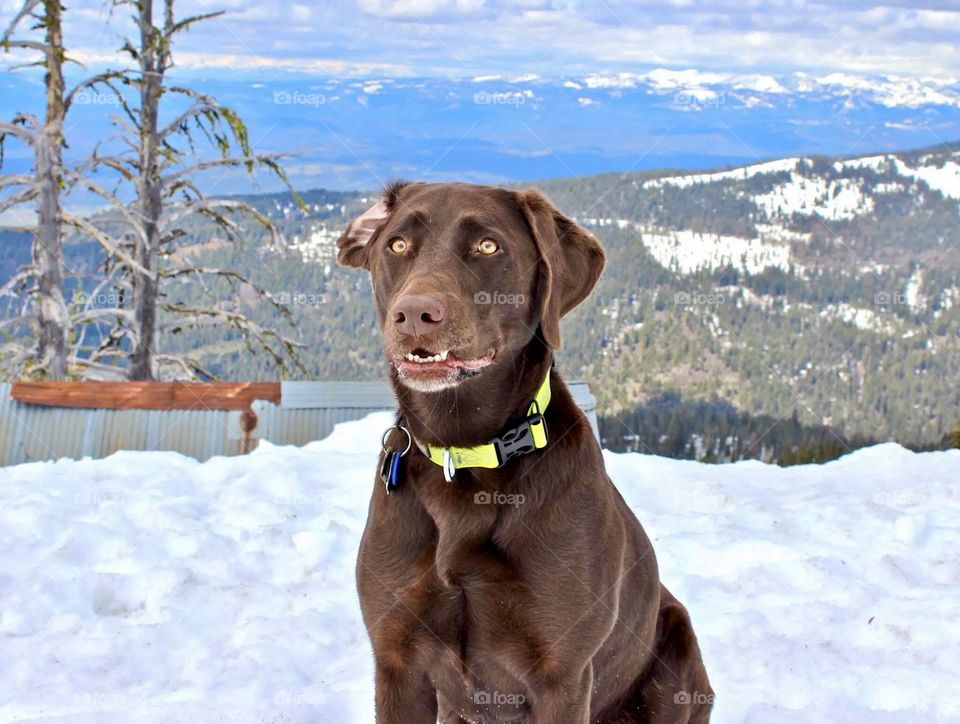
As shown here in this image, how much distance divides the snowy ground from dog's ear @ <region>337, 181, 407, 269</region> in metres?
2.01

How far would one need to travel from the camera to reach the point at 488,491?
2.99m

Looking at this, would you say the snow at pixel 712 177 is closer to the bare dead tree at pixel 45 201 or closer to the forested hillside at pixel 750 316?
the forested hillside at pixel 750 316

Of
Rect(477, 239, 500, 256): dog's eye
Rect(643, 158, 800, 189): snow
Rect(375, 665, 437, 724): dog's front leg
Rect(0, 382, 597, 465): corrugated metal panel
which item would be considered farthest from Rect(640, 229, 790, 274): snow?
Rect(375, 665, 437, 724): dog's front leg

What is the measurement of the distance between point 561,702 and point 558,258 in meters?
1.36

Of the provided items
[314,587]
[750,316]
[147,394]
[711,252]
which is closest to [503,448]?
[314,587]

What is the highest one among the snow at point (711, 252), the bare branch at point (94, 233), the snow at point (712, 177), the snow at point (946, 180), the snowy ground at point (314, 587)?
the snowy ground at point (314, 587)

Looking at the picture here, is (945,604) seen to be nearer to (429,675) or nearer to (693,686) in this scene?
(693,686)

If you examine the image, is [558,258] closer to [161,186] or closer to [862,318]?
[161,186]

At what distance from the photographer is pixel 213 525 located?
255 inches

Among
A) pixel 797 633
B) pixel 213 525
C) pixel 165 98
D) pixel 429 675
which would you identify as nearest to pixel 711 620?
pixel 797 633

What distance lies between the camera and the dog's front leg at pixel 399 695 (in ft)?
9.87

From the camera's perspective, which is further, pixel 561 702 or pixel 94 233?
pixel 94 233

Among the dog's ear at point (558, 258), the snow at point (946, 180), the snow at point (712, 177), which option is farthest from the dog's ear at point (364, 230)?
the snow at point (946, 180)

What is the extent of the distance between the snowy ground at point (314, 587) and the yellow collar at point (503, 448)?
170 cm
